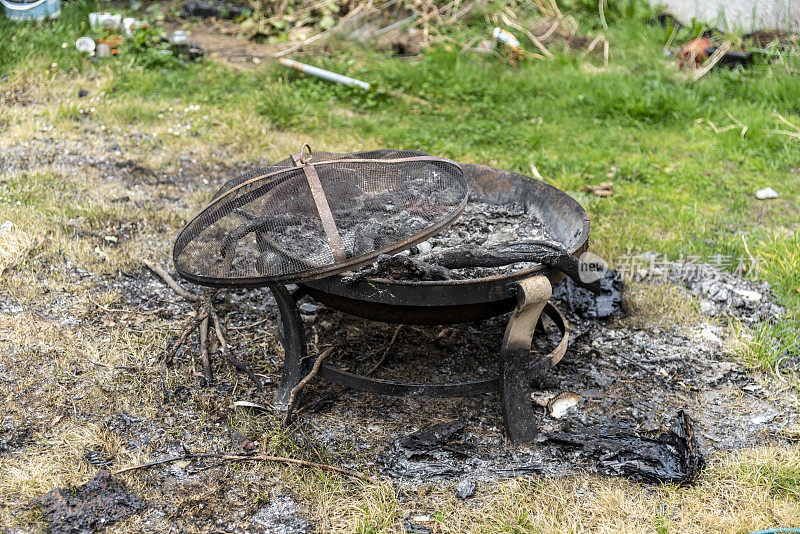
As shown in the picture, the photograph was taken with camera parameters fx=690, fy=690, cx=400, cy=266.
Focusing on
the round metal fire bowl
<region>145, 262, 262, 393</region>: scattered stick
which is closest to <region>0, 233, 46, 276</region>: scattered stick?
<region>145, 262, 262, 393</region>: scattered stick

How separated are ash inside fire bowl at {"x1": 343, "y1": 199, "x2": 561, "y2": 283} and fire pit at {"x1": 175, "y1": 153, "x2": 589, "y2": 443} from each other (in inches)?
0.4

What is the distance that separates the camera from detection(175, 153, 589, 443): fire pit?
8.33 ft

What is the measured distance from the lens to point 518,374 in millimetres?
2832

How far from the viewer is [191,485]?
2588 millimetres

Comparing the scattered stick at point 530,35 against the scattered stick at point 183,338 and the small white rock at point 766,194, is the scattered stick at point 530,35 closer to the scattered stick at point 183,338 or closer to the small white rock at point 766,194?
the small white rock at point 766,194

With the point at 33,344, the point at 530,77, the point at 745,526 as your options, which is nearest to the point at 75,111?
the point at 33,344

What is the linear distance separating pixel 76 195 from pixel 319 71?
2.62 m

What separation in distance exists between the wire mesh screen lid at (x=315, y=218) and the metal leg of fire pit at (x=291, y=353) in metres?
0.35

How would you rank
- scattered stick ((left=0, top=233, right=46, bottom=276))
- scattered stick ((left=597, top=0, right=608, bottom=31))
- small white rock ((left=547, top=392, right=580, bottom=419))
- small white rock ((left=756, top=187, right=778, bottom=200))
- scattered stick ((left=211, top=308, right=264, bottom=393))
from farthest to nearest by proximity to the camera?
scattered stick ((left=597, top=0, right=608, bottom=31)) < small white rock ((left=756, top=187, right=778, bottom=200)) < scattered stick ((left=0, top=233, right=46, bottom=276)) < scattered stick ((left=211, top=308, right=264, bottom=393)) < small white rock ((left=547, top=392, right=580, bottom=419))

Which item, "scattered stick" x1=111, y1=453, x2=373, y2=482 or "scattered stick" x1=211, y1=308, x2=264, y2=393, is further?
"scattered stick" x1=211, y1=308, x2=264, y2=393

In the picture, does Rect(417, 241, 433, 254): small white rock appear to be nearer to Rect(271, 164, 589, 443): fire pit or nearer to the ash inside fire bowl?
the ash inside fire bowl

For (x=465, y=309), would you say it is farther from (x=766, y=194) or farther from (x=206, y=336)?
(x=766, y=194)

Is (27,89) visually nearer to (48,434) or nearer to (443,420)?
(48,434)

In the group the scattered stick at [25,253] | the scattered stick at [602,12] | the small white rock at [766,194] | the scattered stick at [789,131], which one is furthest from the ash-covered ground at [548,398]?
the scattered stick at [602,12]
